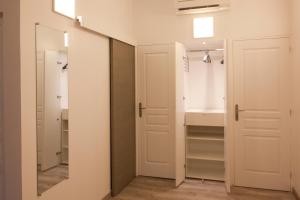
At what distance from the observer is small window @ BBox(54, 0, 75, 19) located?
8.49ft

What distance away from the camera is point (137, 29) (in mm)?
4453

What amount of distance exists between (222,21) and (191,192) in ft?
8.16

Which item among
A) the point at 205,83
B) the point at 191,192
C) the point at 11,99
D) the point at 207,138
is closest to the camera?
the point at 11,99

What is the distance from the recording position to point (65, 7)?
2719mm

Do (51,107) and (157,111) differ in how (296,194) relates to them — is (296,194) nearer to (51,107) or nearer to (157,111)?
(157,111)

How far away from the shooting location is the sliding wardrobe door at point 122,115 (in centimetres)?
368

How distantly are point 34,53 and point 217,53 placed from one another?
3186mm

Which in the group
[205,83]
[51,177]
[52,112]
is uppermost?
[205,83]

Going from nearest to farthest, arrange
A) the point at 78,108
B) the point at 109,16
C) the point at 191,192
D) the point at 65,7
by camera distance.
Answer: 1. the point at 65,7
2. the point at 78,108
3. the point at 109,16
4. the point at 191,192

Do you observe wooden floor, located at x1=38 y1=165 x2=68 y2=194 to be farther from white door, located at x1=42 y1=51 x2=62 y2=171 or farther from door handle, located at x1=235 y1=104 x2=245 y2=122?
door handle, located at x1=235 y1=104 x2=245 y2=122

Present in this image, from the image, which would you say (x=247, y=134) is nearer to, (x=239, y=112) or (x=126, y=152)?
(x=239, y=112)

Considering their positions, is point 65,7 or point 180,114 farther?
point 180,114

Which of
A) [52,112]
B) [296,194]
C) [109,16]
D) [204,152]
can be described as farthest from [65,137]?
[296,194]

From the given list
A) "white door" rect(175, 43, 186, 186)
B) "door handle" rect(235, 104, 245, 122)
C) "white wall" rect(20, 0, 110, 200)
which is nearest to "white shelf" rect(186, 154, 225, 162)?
"white door" rect(175, 43, 186, 186)
